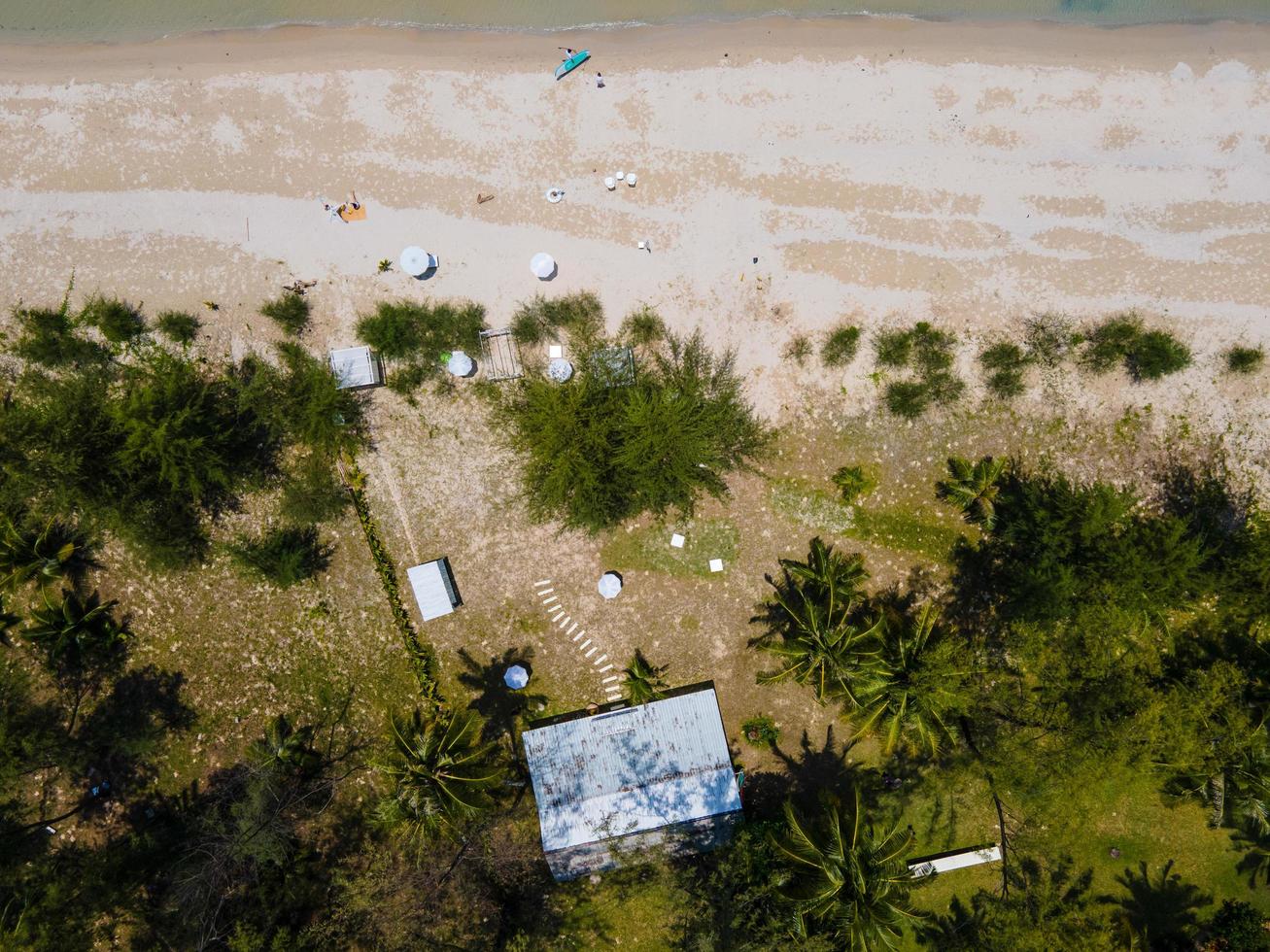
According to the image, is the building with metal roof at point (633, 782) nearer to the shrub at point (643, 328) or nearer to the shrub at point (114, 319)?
the shrub at point (643, 328)

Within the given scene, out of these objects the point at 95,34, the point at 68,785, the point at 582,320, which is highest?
the point at 95,34

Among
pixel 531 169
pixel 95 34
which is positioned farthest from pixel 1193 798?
pixel 95 34

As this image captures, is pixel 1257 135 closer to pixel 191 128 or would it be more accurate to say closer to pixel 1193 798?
pixel 1193 798

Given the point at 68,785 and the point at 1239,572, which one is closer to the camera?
the point at 1239,572

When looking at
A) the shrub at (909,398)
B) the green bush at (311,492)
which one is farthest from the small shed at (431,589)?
the shrub at (909,398)

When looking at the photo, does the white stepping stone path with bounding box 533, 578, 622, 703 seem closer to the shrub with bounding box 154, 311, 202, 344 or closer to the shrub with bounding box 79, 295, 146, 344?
the shrub with bounding box 154, 311, 202, 344

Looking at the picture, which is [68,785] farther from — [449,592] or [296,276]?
[296,276]

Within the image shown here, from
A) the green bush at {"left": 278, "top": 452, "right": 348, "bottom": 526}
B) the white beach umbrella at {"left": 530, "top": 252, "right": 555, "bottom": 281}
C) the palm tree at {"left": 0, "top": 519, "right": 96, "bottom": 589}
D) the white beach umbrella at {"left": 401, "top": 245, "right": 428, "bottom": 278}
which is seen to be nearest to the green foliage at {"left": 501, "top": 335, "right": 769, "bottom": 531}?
the white beach umbrella at {"left": 530, "top": 252, "right": 555, "bottom": 281}

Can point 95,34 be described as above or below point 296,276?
above
